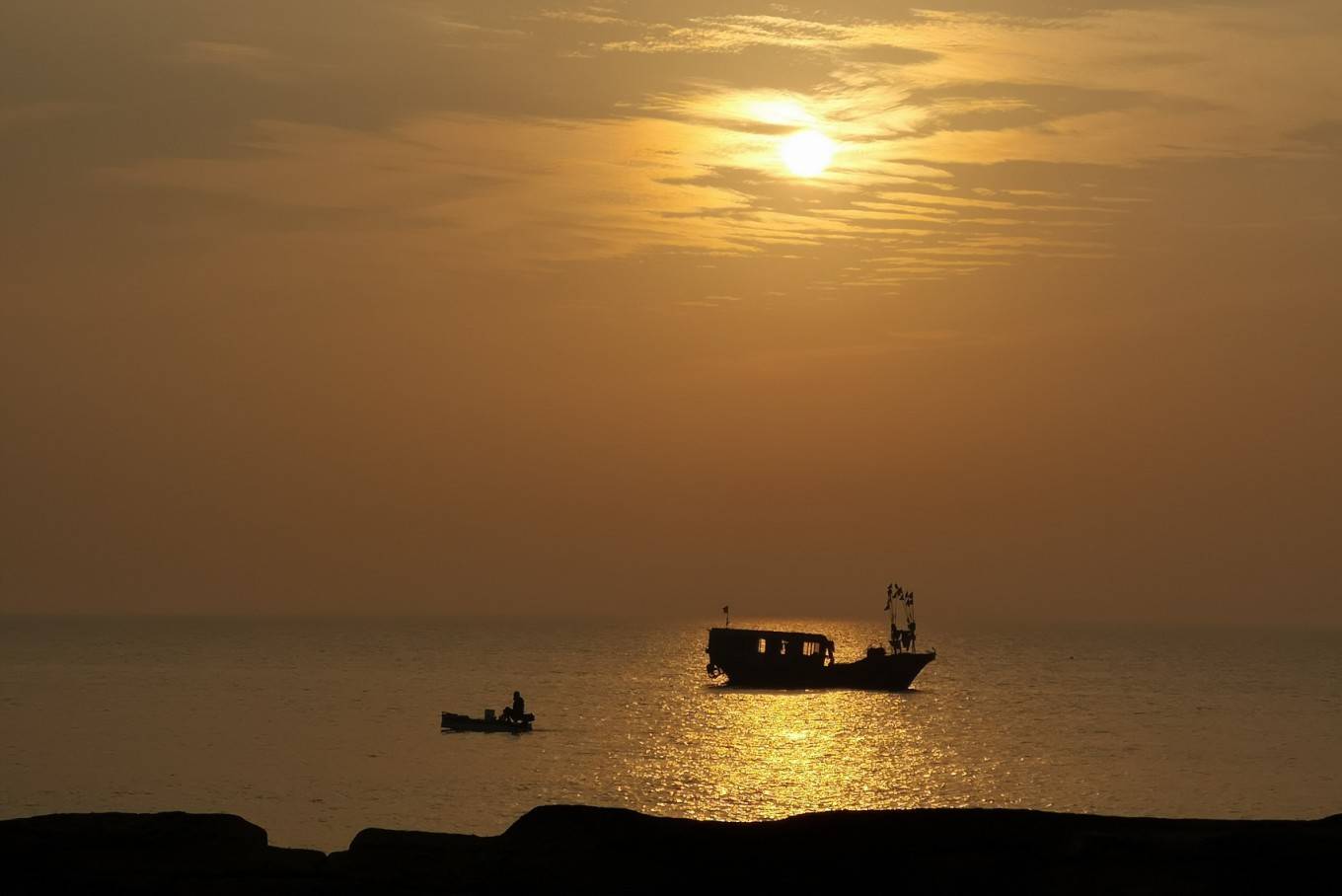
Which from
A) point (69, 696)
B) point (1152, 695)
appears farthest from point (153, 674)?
point (1152, 695)

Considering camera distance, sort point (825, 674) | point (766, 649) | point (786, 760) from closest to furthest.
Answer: point (786, 760) → point (766, 649) → point (825, 674)

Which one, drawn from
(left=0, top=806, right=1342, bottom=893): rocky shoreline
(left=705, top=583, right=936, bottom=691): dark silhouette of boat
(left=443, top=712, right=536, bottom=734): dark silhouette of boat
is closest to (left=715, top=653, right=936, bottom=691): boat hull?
(left=705, top=583, right=936, bottom=691): dark silhouette of boat

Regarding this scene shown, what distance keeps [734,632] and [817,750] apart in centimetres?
3227

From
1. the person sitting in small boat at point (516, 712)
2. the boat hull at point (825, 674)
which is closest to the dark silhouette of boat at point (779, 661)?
the boat hull at point (825, 674)

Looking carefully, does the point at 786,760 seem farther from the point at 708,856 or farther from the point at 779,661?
the point at 708,856

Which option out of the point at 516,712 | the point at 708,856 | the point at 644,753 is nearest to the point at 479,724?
the point at 516,712

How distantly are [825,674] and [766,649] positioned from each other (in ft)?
17.5

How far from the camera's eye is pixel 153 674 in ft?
603

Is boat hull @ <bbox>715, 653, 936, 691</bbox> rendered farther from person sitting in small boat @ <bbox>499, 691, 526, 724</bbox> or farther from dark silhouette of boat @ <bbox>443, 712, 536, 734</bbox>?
dark silhouette of boat @ <bbox>443, 712, 536, 734</bbox>

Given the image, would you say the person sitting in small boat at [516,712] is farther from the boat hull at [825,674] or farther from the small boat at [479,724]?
the boat hull at [825,674]

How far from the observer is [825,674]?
12538 cm

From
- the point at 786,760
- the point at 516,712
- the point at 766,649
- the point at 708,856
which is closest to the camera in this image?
the point at 708,856

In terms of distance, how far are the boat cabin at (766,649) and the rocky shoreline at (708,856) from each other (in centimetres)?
11078

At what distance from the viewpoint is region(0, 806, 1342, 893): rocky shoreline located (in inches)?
424
